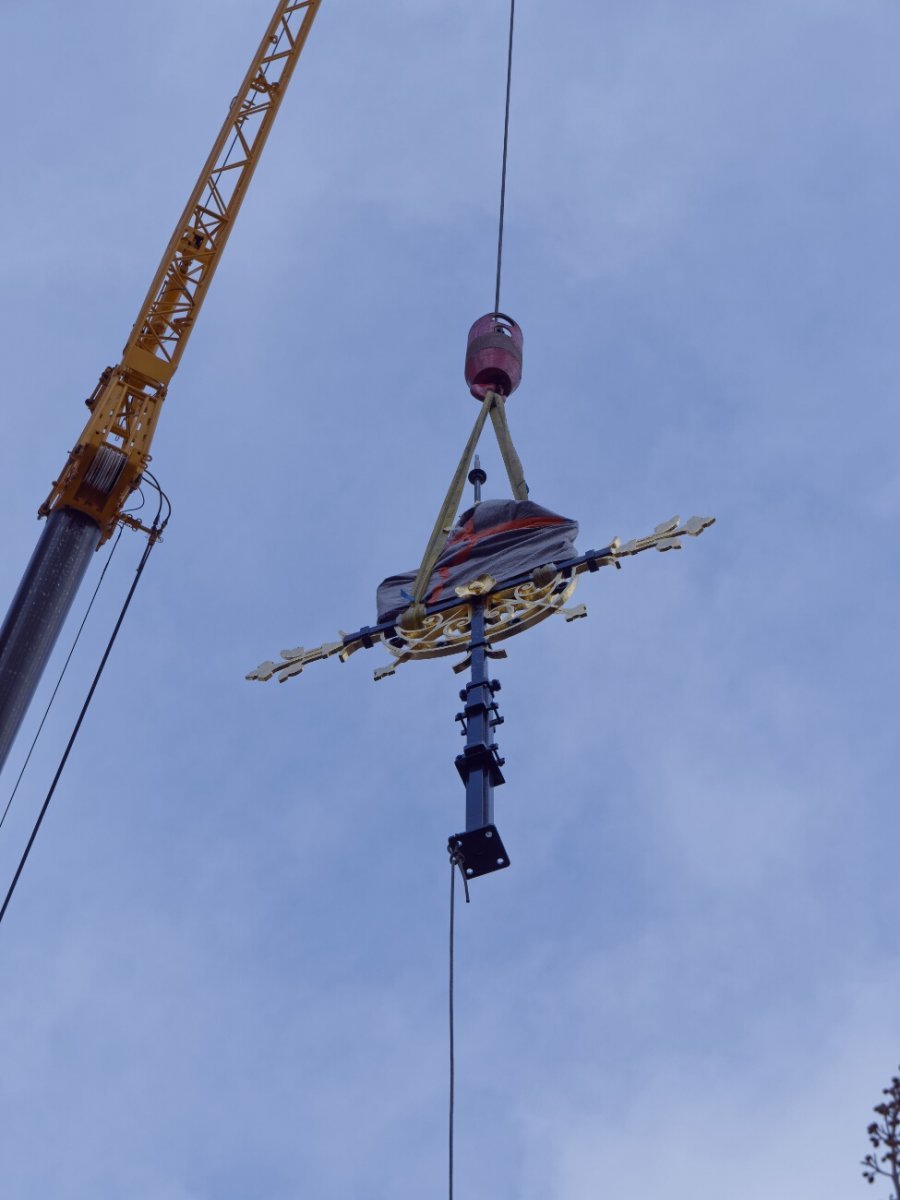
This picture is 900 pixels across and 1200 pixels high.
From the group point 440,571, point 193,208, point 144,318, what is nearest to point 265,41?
point 193,208

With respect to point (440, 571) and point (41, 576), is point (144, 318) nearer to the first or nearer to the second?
point (41, 576)

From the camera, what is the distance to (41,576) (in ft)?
152

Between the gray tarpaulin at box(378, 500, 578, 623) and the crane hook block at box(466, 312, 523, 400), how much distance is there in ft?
9.51

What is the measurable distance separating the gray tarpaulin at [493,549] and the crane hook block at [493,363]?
2.90 m

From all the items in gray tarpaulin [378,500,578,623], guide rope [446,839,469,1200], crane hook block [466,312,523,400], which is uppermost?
crane hook block [466,312,523,400]

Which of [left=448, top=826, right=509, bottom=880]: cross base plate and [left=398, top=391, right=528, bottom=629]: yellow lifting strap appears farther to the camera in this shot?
[left=398, top=391, right=528, bottom=629]: yellow lifting strap

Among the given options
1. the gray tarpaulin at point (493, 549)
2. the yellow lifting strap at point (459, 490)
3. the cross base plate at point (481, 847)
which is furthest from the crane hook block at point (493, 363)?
the cross base plate at point (481, 847)

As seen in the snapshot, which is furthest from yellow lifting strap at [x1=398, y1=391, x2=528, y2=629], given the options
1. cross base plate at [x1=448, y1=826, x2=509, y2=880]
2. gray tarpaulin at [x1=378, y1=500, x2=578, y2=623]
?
cross base plate at [x1=448, y1=826, x2=509, y2=880]

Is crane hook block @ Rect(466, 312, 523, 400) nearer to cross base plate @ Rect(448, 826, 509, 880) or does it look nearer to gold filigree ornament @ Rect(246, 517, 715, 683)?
gold filigree ornament @ Rect(246, 517, 715, 683)

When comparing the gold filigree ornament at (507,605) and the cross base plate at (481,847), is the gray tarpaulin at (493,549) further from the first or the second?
the cross base plate at (481,847)

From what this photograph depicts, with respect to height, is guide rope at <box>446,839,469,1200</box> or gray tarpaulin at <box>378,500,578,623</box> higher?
gray tarpaulin at <box>378,500,578,623</box>

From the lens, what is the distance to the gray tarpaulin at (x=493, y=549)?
39.9 metres

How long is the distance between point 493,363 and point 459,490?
3181mm

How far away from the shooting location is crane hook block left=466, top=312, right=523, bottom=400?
43750mm
